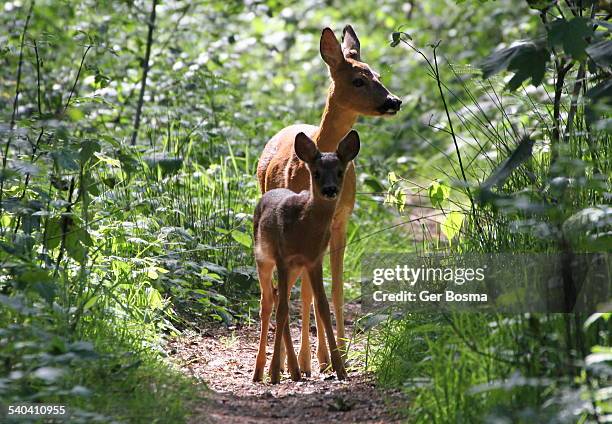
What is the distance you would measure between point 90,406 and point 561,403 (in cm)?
190

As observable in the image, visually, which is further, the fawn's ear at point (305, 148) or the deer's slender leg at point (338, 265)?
the deer's slender leg at point (338, 265)

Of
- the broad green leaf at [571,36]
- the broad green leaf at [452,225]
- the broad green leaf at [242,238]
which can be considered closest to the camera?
the broad green leaf at [571,36]

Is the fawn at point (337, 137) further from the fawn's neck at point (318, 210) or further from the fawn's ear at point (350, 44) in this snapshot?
the fawn's neck at point (318, 210)

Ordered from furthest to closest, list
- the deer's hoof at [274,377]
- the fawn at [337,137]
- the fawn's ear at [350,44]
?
1. the fawn's ear at [350,44]
2. the fawn at [337,137]
3. the deer's hoof at [274,377]

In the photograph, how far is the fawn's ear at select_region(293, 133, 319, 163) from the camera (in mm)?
5734

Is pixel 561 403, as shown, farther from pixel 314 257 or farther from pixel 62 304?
pixel 62 304

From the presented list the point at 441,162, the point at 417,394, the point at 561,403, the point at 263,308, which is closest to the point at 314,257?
the point at 263,308

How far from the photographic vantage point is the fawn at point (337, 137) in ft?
21.1

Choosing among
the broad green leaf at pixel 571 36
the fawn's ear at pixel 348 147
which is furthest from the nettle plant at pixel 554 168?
the fawn's ear at pixel 348 147

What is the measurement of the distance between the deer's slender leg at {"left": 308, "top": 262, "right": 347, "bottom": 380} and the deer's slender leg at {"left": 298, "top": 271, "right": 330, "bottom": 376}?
25 cm

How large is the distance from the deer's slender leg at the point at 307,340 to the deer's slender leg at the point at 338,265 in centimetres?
19

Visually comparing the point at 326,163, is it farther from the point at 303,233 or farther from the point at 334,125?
the point at 334,125

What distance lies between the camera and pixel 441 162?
39.5 ft

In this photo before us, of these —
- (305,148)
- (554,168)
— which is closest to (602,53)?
(554,168)
